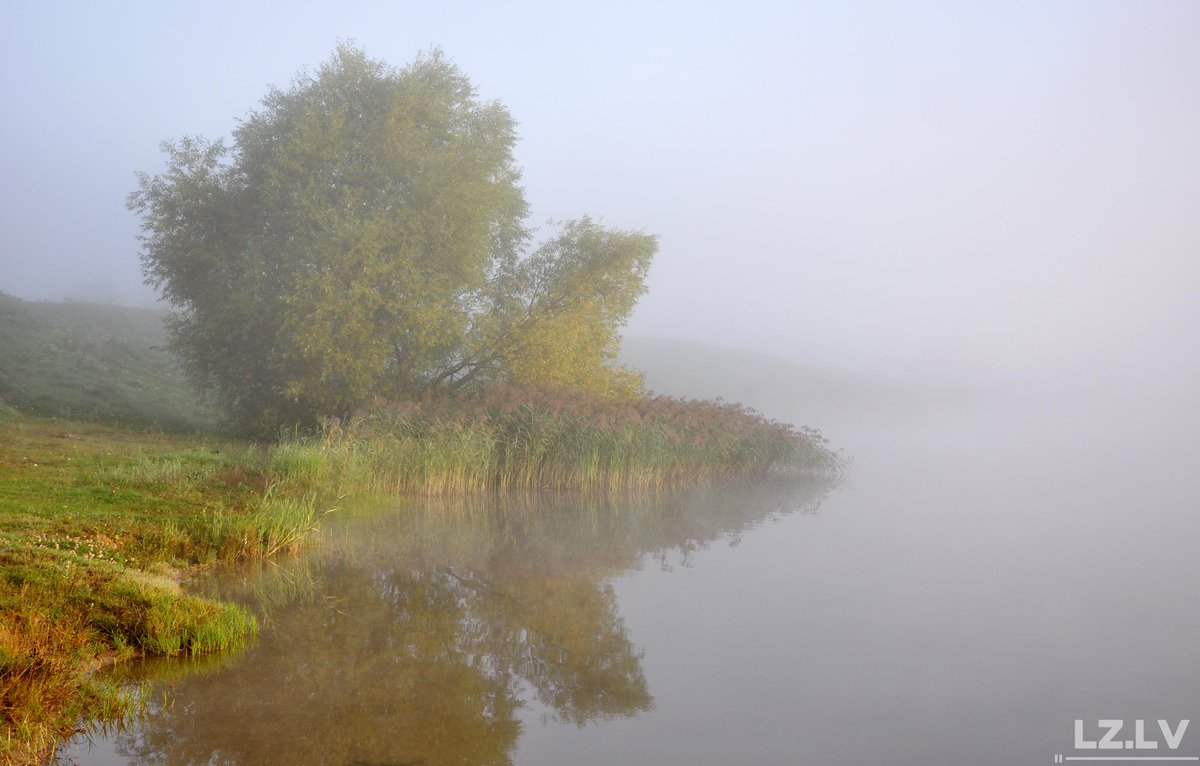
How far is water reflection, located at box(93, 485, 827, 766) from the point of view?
5.37 m

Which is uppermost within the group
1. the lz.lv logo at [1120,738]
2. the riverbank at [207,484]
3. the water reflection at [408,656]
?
the riverbank at [207,484]

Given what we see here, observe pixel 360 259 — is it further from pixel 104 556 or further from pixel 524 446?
pixel 104 556

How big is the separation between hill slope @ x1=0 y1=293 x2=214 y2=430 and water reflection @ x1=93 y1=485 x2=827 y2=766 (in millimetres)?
13991

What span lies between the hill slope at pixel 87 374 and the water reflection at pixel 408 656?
13991 millimetres

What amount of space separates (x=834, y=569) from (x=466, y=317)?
12.1 m

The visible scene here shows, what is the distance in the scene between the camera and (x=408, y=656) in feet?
22.9

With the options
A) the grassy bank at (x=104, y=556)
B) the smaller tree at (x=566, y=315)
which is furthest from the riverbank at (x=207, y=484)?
the smaller tree at (x=566, y=315)

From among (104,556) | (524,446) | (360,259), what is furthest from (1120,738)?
(360,259)

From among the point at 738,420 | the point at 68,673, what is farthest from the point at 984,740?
the point at 738,420

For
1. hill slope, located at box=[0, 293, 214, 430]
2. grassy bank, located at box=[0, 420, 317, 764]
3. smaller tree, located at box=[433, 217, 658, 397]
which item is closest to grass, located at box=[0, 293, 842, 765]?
grassy bank, located at box=[0, 420, 317, 764]

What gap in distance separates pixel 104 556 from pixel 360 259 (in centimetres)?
1215

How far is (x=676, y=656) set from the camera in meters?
7.31

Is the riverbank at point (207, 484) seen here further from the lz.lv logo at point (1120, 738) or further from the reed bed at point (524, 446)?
the lz.lv logo at point (1120, 738)

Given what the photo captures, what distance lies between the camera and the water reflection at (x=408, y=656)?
5367mm
